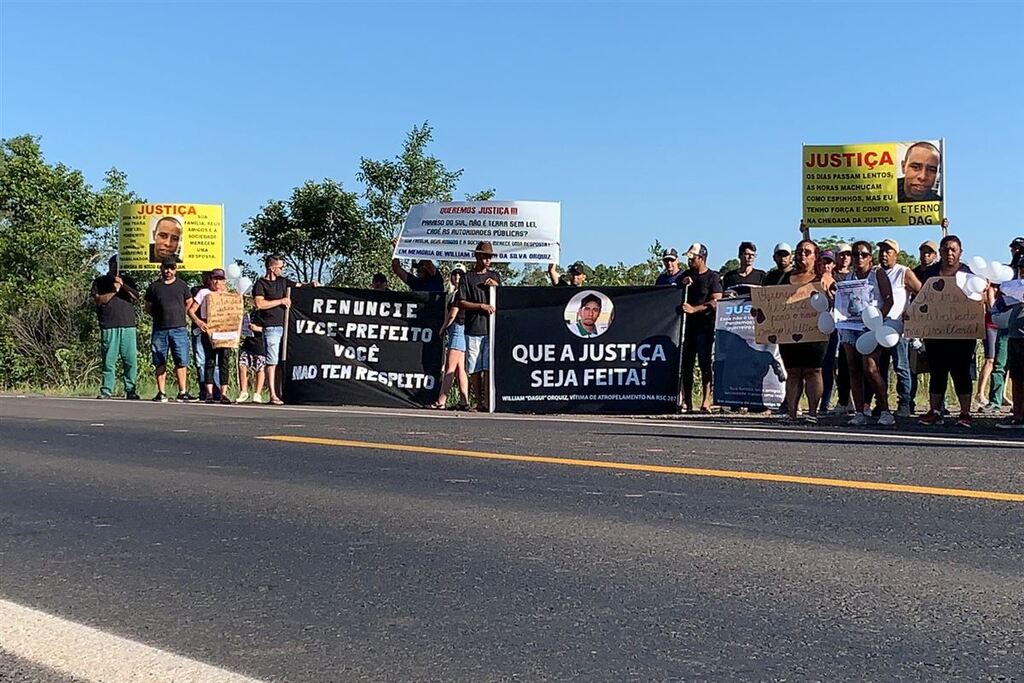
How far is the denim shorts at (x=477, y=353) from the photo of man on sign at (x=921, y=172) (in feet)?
22.6

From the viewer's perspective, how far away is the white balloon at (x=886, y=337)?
38.6 ft

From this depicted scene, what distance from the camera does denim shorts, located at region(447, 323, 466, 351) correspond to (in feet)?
49.0

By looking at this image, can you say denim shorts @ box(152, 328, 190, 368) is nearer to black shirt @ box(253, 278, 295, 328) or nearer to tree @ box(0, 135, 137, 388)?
black shirt @ box(253, 278, 295, 328)

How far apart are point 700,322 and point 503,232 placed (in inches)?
168

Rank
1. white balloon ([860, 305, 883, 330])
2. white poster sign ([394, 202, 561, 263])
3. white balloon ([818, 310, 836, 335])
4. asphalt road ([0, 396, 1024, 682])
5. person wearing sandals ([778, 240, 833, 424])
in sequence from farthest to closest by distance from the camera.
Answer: white poster sign ([394, 202, 561, 263])
person wearing sandals ([778, 240, 833, 424])
white balloon ([818, 310, 836, 335])
white balloon ([860, 305, 883, 330])
asphalt road ([0, 396, 1024, 682])

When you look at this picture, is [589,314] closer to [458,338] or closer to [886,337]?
[458,338]

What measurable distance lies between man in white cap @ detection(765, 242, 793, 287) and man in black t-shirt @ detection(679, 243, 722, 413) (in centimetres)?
66

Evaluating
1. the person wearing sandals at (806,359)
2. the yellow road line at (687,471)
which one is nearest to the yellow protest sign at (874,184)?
the person wearing sandals at (806,359)

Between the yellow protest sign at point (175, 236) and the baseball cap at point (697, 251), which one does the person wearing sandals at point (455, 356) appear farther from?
the yellow protest sign at point (175, 236)

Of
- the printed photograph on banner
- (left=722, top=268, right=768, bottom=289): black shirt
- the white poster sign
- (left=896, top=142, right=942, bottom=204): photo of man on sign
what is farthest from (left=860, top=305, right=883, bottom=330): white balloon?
the white poster sign

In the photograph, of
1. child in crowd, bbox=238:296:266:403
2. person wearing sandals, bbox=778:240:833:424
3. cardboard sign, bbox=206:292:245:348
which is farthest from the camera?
cardboard sign, bbox=206:292:245:348

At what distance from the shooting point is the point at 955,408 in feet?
44.7

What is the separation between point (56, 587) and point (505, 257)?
12.6m

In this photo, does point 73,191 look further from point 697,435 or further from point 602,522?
point 602,522
